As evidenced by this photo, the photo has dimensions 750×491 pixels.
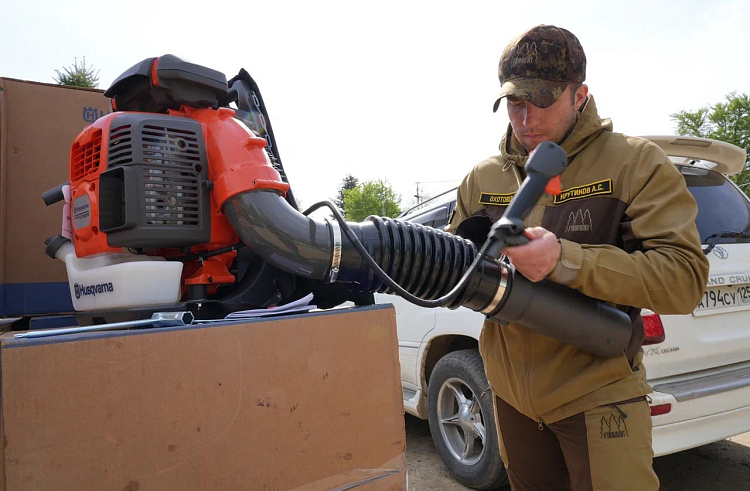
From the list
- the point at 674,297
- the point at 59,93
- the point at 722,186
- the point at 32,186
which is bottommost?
the point at 674,297

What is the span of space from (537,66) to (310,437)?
1.25 metres

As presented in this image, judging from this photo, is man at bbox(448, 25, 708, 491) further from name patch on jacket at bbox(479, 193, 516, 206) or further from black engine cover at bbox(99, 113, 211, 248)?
black engine cover at bbox(99, 113, 211, 248)

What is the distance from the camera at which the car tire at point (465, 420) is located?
289cm

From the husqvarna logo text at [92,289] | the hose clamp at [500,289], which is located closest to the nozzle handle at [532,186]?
the hose clamp at [500,289]

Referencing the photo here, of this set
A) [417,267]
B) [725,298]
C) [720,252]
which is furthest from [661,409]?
[417,267]

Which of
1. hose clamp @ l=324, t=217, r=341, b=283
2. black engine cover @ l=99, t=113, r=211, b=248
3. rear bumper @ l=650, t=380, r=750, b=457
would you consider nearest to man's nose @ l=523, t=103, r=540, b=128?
hose clamp @ l=324, t=217, r=341, b=283

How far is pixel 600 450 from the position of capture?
4.71 feet

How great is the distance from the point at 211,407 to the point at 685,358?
2.39m

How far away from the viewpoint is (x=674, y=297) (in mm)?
1369

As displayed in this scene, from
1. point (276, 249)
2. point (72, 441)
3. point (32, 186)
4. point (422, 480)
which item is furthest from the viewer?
point (422, 480)

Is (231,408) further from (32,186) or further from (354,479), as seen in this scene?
(32,186)

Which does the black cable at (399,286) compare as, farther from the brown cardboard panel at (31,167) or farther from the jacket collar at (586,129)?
the brown cardboard panel at (31,167)

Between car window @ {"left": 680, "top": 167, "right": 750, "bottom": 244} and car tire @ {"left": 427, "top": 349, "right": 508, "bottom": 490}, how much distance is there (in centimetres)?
148

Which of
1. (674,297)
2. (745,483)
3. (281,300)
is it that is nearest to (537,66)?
(674,297)
